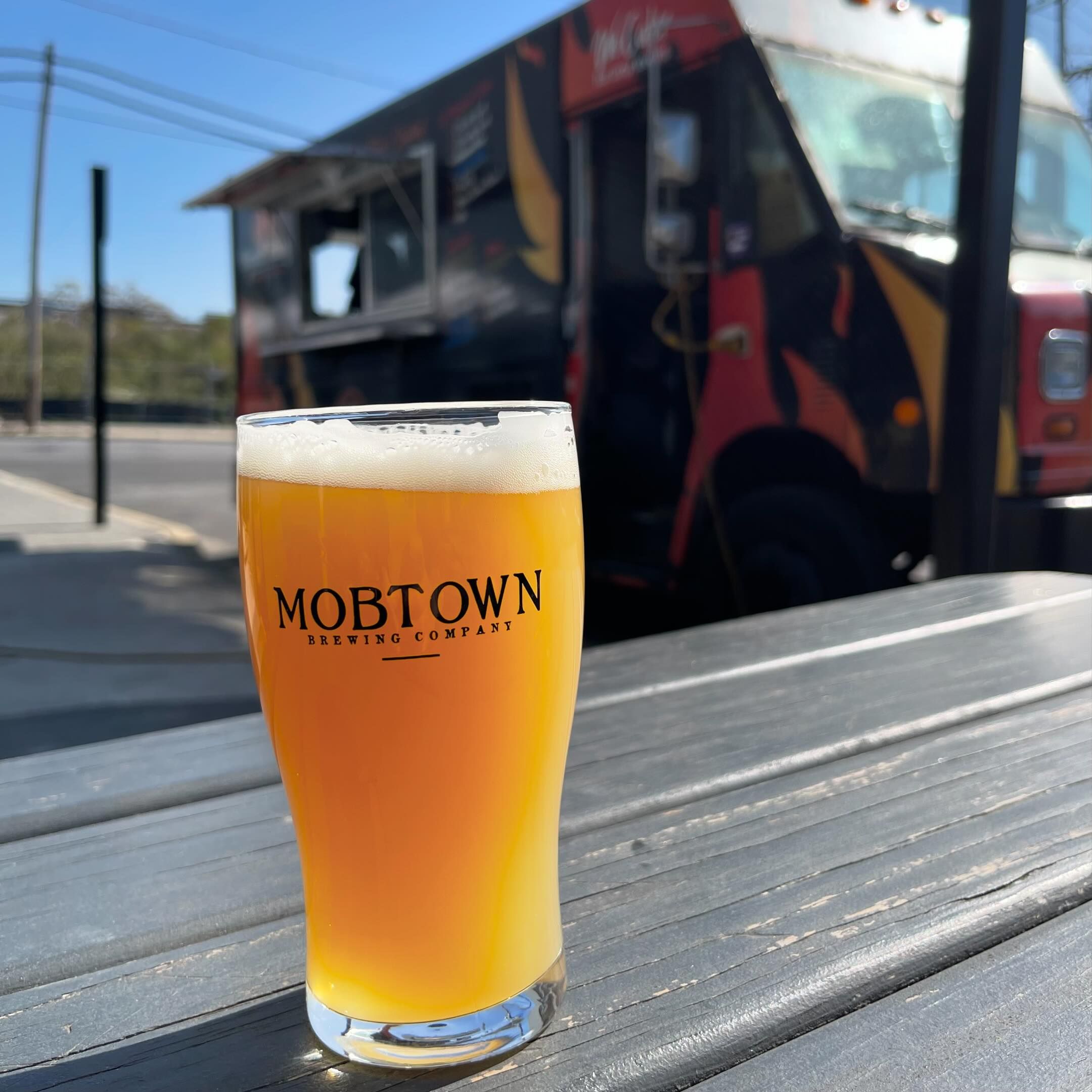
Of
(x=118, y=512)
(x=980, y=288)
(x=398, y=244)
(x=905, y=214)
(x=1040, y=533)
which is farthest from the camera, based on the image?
(x=118, y=512)

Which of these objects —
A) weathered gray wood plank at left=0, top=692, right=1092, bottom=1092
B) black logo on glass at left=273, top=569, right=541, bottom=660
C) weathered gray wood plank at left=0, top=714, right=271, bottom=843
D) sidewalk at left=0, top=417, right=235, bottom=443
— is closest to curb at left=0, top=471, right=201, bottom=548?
weathered gray wood plank at left=0, top=714, right=271, bottom=843

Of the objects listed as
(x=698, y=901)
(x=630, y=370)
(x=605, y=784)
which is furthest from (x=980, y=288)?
(x=698, y=901)

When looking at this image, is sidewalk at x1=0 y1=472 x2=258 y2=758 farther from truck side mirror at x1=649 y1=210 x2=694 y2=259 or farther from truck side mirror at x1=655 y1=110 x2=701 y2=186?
truck side mirror at x1=655 y1=110 x2=701 y2=186

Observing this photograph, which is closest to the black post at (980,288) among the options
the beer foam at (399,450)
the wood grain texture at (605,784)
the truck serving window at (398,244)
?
the wood grain texture at (605,784)

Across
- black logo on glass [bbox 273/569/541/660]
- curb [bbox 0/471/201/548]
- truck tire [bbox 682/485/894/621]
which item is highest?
black logo on glass [bbox 273/569/541/660]

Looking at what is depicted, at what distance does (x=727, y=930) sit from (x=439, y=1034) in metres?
0.19

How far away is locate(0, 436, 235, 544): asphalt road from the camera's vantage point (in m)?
9.98

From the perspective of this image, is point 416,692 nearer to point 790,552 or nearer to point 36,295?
point 790,552

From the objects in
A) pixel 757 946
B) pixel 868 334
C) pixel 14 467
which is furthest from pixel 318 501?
pixel 14 467

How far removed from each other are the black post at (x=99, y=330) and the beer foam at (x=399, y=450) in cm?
733

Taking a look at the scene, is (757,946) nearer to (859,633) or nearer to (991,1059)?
(991,1059)

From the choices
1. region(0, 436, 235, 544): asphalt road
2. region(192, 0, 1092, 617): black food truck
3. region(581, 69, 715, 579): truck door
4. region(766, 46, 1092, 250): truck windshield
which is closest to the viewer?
region(192, 0, 1092, 617): black food truck

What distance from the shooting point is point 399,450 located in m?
0.57

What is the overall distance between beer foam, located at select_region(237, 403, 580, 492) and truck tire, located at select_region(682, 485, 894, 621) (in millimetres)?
2981
